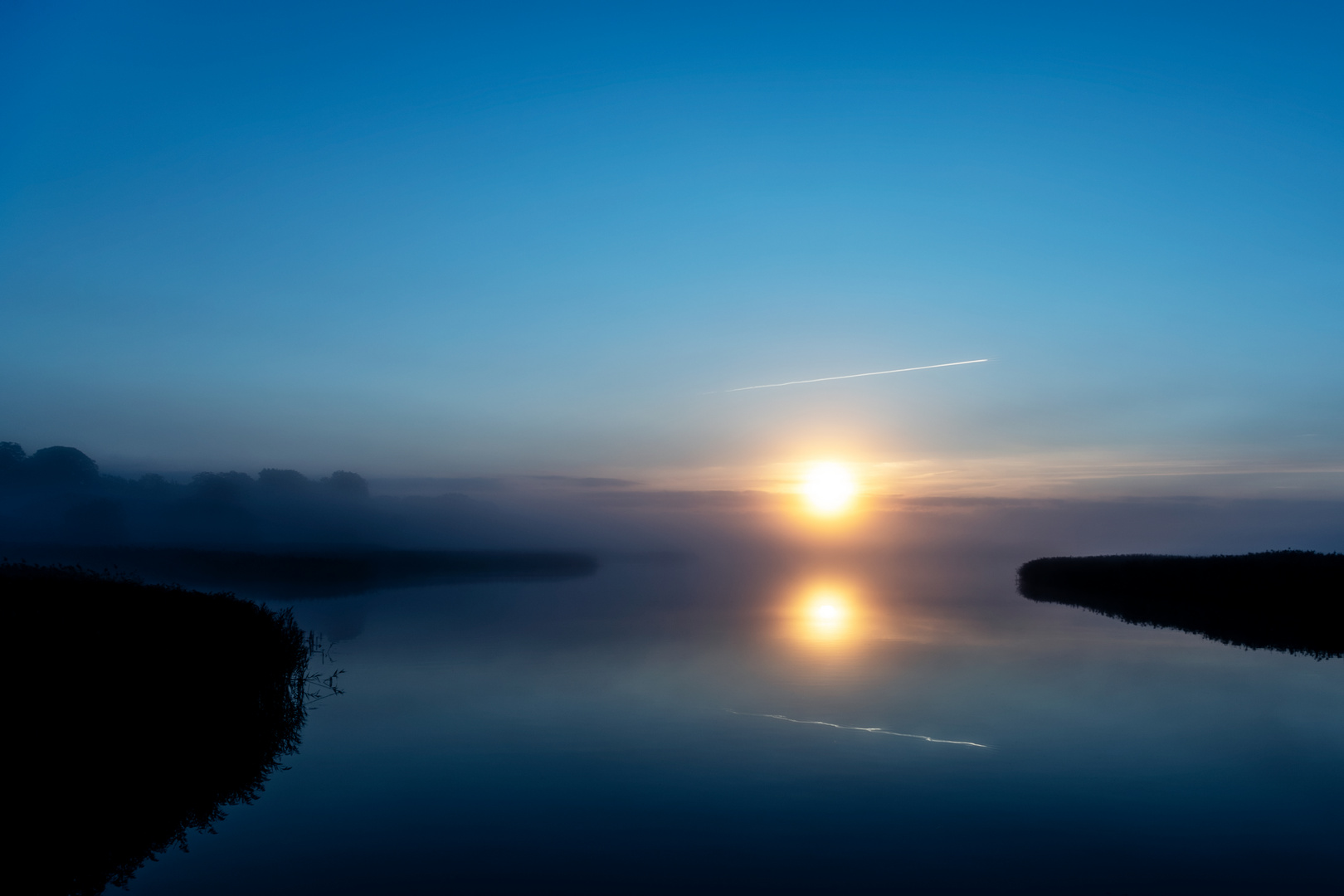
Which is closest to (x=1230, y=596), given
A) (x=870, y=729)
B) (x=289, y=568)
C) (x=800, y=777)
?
(x=870, y=729)

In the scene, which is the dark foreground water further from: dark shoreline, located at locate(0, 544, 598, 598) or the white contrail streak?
dark shoreline, located at locate(0, 544, 598, 598)

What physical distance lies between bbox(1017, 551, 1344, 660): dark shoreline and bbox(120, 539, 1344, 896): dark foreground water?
7.94 m

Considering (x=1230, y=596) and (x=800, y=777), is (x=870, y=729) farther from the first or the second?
(x=1230, y=596)

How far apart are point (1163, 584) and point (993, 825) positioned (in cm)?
5028

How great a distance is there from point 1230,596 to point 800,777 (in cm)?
4502

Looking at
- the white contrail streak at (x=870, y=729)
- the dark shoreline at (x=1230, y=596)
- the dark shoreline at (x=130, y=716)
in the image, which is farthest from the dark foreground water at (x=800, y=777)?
the dark shoreline at (x=1230, y=596)

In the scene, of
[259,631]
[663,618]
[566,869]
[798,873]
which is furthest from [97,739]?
[663,618]

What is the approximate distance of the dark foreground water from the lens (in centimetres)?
1136

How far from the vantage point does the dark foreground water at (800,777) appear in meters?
11.4

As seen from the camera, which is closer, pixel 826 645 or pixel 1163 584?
pixel 826 645

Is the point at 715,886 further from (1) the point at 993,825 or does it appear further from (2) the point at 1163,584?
(2) the point at 1163,584

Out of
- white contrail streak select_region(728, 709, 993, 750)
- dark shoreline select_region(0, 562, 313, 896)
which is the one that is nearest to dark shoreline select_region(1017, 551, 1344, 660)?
white contrail streak select_region(728, 709, 993, 750)

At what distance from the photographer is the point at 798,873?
11.3m

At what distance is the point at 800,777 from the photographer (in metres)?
15.5
